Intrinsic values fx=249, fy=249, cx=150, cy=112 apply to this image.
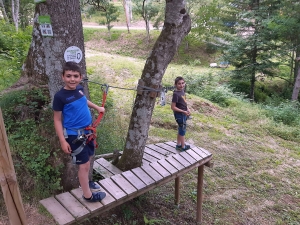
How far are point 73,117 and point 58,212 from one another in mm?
890

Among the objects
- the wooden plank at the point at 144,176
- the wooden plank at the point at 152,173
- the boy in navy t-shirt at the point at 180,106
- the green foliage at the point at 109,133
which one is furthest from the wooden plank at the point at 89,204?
the boy in navy t-shirt at the point at 180,106

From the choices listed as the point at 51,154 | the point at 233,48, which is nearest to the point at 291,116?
the point at 233,48

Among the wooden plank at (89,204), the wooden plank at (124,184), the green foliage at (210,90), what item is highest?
the wooden plank at (89,204)

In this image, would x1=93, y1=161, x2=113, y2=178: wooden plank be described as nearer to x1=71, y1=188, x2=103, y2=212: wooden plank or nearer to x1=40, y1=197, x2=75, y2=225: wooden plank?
x1=71, y1=188, x2=103, y2=212: wooden plank

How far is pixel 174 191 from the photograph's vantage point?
4.43 meters

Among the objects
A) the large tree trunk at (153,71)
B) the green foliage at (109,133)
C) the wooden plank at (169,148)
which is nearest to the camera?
the large tree trunk at (153,71)

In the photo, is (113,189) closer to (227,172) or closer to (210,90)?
(227,172)

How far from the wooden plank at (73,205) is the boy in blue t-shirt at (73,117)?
0.11 metres

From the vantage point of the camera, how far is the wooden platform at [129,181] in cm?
235

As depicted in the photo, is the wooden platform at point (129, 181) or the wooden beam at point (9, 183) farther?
the wooden platform at point (129, 181)

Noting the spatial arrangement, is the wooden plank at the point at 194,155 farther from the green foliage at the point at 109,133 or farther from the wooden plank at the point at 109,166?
the green foliage at the point at 109,133

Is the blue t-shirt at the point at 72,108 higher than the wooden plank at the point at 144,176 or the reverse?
higher

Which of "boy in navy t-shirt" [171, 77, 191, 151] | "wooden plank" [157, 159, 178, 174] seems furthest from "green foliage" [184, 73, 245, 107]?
"wooden plank" [157, 159, 178, 174]

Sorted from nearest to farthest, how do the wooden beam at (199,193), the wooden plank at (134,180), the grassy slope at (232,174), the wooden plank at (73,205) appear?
1. the wooden plank at (73,205)
2. the wooden plank at (134,180)
3. the wooden beam at (199,193)
4. the grassy slope at (232,174)
